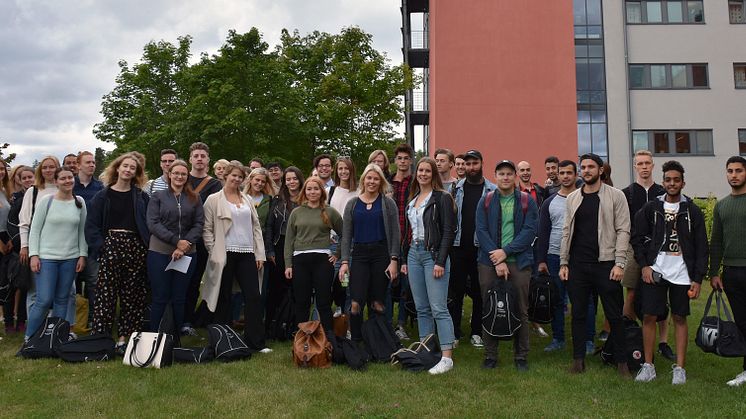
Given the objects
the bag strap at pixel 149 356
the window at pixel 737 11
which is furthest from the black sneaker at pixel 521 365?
the window at pixel 737 11

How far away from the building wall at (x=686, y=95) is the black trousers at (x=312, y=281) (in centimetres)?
2512

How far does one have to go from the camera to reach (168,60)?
95.4ft

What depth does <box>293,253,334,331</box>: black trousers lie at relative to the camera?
21.7ft

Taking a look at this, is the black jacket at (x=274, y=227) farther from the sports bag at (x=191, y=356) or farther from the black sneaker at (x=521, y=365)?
the black sneaker at (x=521, y=365)

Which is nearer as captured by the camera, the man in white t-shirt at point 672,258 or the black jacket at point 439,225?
the man in white t-shirt at point 672,258

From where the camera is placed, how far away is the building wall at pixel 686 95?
93.0ft

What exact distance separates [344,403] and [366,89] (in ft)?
70.9

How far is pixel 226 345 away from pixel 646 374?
14.5 ft

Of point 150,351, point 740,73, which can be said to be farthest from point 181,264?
point 740,73

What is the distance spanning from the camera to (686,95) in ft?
93.8

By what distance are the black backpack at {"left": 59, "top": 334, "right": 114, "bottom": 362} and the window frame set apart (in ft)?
90.5

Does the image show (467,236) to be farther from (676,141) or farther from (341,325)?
(676,141)

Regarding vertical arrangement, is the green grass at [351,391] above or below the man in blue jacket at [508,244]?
below

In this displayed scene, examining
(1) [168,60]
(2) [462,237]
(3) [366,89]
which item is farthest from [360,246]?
(1) [168,60]
